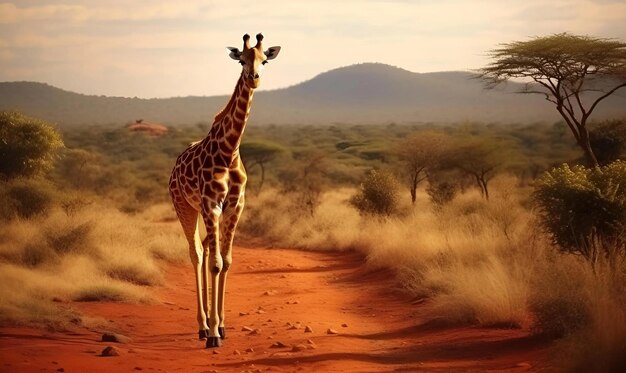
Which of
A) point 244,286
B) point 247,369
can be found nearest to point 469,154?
point 244,286

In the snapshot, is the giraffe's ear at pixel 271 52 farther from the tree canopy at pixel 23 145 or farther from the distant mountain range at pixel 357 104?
the distant mountain range at pixel 357 104

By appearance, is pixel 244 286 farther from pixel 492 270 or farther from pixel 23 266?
pixel 492 270

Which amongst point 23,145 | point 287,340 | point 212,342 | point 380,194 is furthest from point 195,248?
point 380,194

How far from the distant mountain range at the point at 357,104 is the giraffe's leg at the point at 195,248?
307 feet

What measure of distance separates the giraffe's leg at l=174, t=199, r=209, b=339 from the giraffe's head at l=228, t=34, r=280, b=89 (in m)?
2.48

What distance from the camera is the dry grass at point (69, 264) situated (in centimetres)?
933

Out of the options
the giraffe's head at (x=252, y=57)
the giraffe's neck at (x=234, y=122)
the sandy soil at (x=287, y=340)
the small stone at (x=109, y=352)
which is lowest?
the sandy soil at (x=287, y=340)

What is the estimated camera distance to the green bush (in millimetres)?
9820

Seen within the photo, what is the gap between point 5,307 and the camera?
29.4ft

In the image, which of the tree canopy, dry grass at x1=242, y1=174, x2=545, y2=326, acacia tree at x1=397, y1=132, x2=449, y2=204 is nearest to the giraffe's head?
dry grass at x1=242, y1=174, x2=545, y2=326

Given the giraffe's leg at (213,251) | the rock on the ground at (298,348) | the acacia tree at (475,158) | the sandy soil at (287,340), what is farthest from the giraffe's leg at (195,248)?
the acacia tree at (475,158)

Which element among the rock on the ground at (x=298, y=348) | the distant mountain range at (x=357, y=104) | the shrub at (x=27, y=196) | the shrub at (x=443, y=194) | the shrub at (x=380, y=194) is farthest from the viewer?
the distant mountain range at (x=357, y=104)

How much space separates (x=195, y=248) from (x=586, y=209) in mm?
5523

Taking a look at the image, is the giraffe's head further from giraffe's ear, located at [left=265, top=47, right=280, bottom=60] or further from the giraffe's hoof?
the giraffe's hoof
